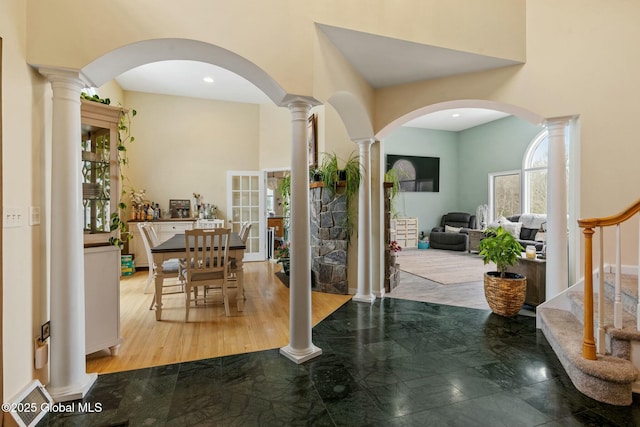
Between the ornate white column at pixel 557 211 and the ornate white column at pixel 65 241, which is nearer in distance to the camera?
the ornate white column at pixel 65 241

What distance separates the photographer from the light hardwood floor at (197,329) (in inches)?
94.8

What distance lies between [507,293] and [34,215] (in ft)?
13.3

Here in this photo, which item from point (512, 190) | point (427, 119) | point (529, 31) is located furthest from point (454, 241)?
point (529, 31)

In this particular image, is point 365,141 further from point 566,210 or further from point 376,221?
point 566,210

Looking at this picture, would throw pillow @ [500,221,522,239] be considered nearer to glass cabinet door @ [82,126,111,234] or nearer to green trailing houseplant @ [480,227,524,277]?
green trailing houseplant @ [480,227,524,277]

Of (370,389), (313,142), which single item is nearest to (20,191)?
(370,389)

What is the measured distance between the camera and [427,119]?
25.8 feet

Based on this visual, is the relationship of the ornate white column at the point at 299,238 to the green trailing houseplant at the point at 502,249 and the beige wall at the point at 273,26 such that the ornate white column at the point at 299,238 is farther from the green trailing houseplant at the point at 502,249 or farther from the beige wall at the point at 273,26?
the green trailing houseplant at the point at 502,249

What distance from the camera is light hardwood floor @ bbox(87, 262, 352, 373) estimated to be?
2.41 m

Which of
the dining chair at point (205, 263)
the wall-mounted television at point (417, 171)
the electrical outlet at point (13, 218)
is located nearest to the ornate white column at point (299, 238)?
the dining chair at point (205, 263)

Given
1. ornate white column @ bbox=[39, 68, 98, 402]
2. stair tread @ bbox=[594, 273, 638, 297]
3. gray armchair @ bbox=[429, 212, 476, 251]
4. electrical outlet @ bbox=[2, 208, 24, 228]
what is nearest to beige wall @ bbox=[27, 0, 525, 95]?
ornate white column @ bbox=[39, 68, 98, 402]

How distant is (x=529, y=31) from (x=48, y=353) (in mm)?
4806

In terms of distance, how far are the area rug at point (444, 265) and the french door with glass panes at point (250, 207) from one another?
9.96 ft

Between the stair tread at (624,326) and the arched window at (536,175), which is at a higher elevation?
the arched window at (536,175)
